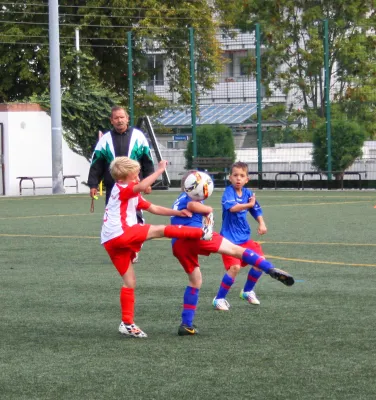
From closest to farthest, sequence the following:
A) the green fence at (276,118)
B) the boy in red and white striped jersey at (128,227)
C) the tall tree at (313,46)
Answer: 1. the boy in red and white striped jersey at (128,227)
2. the green fence at (276,118)
3. the tall tree at (313,46)

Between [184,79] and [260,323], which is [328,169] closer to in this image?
[184,79]

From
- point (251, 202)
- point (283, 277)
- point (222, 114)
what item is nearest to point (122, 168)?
point (283, 277)

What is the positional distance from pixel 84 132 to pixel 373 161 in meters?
10.3

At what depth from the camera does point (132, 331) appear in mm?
7855

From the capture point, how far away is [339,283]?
1084 centimetres

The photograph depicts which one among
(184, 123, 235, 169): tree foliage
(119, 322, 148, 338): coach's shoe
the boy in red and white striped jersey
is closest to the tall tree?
(184, 123, 235, 169): tree foliage

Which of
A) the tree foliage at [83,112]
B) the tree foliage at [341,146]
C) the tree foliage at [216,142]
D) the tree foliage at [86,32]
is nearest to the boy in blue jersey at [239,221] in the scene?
the tree foliage at [341,146]

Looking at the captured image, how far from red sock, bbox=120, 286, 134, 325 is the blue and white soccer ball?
A: 0.79 metres

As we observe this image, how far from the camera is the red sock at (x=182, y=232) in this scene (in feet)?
25.7

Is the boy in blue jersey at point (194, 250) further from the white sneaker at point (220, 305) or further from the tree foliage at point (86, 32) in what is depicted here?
the tree foliage at point (86, 32)

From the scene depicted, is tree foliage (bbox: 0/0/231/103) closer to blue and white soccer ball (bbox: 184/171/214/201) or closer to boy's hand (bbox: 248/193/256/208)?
boy's hand (bbox: 248/193/256/208)

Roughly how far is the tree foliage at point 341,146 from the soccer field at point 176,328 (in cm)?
1900

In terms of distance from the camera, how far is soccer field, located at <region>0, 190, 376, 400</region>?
616 centimetres

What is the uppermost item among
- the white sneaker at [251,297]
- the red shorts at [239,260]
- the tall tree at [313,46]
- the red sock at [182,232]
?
the tall tree at [313,46]
